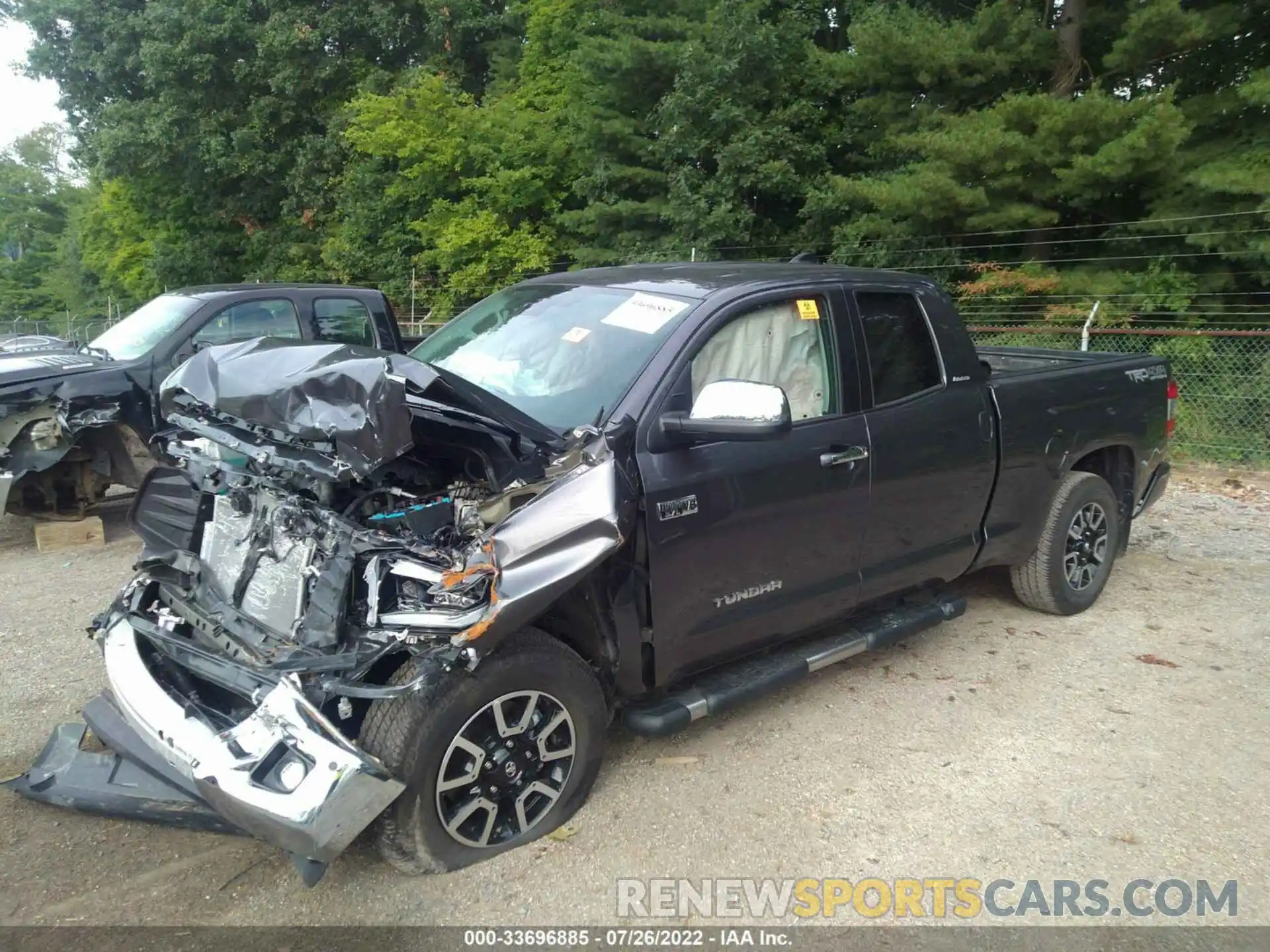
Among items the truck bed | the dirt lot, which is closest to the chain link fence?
the truck bed

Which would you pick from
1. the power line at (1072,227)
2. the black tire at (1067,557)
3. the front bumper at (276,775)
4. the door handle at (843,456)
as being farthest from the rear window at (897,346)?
the power line at (1072,227)

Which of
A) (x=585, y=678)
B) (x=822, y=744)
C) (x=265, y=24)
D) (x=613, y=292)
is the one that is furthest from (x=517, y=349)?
(x=265, y=24)

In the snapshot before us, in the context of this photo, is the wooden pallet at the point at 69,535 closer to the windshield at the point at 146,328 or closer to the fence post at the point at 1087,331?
the windshield at the point at 146,328

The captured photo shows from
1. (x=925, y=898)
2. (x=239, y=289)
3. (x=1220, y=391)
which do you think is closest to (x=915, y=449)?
(x=925, y=898)

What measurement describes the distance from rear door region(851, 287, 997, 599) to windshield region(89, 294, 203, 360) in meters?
5.66

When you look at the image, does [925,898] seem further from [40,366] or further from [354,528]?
[40,366]

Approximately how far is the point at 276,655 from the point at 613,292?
2.02 metres

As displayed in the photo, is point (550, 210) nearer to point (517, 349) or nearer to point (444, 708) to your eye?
point (517, 349)

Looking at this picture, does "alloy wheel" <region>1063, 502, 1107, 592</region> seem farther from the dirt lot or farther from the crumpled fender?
the crumpled fender

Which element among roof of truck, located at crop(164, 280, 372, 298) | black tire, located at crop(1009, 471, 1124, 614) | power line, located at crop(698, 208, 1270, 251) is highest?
power line, located at crop(698, 208, 1270, 251)

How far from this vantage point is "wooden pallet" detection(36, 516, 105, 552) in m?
6.69

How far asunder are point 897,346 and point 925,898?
2.39 meters

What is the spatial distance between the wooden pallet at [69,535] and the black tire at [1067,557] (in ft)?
20.7

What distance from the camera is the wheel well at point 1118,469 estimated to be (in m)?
5.54
